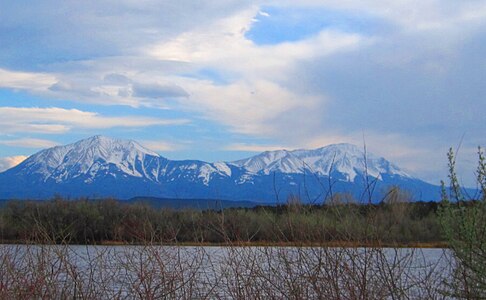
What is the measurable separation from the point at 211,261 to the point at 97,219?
29144 millimetres

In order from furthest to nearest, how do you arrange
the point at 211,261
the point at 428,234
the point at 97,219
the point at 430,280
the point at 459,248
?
the point at 428,234 < the point at 97,219 < the point at 211,261 < the point at 430,280 < the point at 459,248

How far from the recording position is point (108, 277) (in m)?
9.60

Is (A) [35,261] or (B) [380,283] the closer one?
(B) [380,283]

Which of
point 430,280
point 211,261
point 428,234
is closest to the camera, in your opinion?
point 430,280

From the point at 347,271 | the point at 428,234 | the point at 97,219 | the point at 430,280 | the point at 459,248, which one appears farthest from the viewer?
the point at 428,234

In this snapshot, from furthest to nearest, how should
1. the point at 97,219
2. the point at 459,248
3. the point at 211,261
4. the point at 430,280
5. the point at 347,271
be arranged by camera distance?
the point at 97,219, the point at 211,261, the point at 430,280, the point at 347,271, the point at 459,248

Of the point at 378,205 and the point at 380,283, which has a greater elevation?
the point at 378,205

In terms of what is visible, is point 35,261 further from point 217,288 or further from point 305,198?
point 305,198

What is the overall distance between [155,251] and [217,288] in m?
0.94

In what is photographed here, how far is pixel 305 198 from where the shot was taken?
889cm

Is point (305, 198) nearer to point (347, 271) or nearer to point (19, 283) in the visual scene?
point (347, 271)

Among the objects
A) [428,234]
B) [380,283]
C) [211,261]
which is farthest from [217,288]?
[428,234]

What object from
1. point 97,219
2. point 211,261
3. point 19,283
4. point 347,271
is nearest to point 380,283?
point 347,271

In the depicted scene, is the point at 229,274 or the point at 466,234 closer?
the point at 466,234
